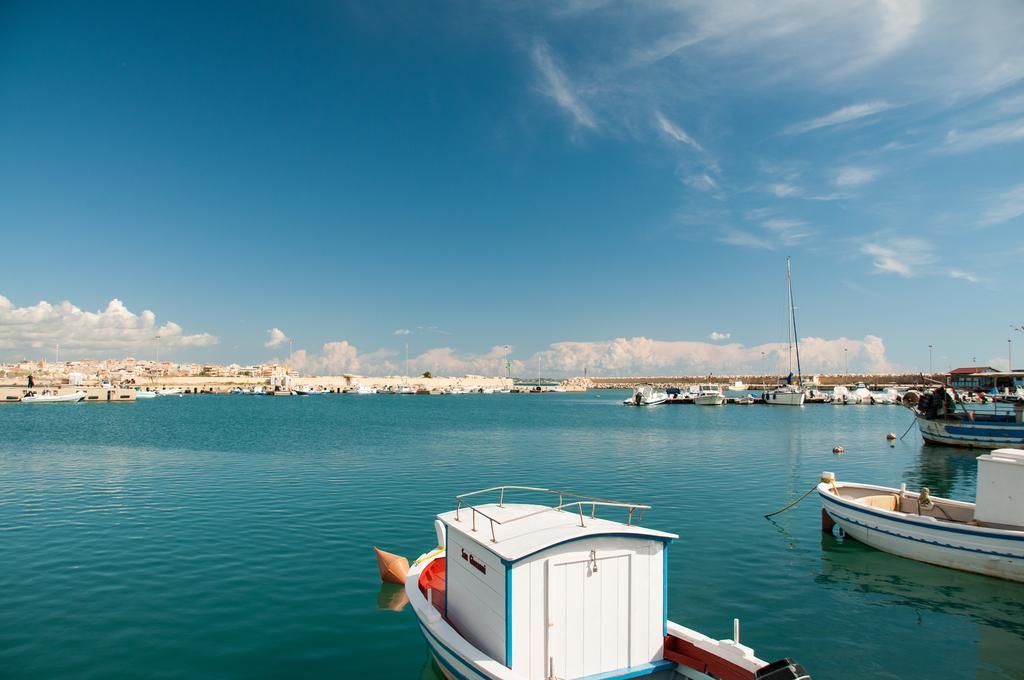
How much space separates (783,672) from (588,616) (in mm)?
2970

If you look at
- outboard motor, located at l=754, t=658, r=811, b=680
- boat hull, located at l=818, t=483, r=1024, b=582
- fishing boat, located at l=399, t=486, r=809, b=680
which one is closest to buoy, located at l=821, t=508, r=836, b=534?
boat hull, located at l=818, t=483, r=1024, b=582

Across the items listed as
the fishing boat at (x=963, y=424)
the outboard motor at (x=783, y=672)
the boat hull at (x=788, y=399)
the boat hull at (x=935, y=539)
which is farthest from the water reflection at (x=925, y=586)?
the boat hull at (x=788, y=399)

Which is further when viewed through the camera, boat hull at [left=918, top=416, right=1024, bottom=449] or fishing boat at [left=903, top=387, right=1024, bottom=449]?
fishing boat at [left=903, top=387, right=1024, bottom=449]

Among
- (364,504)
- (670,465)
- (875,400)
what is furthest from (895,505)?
(875,400)

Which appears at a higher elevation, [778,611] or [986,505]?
[986,505]

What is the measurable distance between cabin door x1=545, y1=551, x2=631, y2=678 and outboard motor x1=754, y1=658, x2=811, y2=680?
212cm

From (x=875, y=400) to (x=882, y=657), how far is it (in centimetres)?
15565

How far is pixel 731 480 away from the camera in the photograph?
1342 inches

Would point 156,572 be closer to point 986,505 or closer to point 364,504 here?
point 364,504

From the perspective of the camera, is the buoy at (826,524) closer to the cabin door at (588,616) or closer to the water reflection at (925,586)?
the water reflection at (925,586)

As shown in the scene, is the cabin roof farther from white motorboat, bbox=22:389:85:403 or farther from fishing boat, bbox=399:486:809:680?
white motorboat, bbox=22:389:85:403

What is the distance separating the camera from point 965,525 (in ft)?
58.8

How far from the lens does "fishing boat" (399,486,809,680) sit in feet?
29.3

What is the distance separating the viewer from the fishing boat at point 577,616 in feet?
29.3
